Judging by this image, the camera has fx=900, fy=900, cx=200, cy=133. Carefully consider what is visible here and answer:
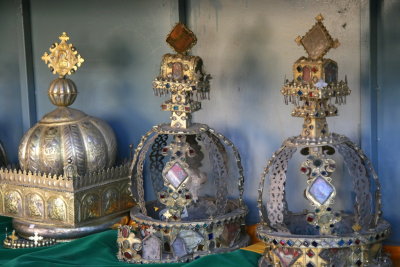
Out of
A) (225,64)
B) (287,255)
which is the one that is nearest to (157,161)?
(225,64)

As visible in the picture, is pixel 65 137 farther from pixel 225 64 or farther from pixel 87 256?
pixel 225 64

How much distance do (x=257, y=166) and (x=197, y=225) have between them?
0.58 metres

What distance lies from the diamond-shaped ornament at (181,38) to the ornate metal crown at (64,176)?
655mm

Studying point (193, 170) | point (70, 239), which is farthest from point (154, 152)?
point (70, 239)

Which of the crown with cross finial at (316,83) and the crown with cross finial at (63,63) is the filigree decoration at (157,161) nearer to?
the crown with cross finial at (63,63)

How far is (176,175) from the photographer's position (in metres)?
3.83

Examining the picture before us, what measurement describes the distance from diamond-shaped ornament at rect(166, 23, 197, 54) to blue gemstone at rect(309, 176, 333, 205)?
844 mm

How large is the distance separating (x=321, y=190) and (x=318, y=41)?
0.58 metres

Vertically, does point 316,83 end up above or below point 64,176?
above

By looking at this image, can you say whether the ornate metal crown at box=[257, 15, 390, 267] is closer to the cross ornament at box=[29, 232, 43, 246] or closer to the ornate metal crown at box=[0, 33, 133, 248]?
the ornate metal crown at box=[0, 33, 133, 248]

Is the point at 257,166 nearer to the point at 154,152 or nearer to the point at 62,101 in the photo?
the point at 154,152

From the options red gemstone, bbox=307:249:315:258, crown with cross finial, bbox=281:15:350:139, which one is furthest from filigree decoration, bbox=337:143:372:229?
red gemstone, bbox=307:249:315:258

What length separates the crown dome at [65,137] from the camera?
4.19 m

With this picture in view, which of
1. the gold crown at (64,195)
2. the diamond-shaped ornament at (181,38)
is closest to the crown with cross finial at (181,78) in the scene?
the diamond-shaped ornament at (181,38)
